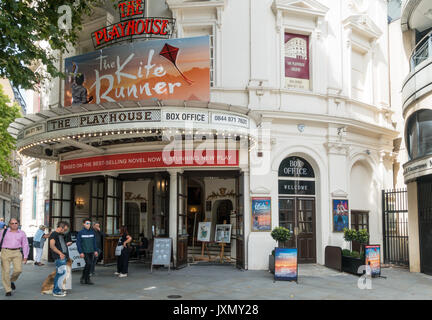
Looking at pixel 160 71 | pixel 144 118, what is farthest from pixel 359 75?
pixel 144 118

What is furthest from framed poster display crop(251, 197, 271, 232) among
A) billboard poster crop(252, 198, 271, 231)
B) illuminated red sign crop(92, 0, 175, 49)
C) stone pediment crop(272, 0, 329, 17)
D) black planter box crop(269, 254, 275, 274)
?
stone pediment crop(272, 0, 329, 17)

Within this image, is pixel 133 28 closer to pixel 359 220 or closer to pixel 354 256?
pixel 354 256

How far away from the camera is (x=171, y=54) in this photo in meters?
13.8

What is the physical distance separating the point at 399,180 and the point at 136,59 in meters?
11.9

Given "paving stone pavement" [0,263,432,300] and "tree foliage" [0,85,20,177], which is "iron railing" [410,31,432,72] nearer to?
"paving stone pavement" [0,263,432,300]

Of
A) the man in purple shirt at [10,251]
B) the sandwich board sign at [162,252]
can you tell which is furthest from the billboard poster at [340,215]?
the man in purple shirt at [10,251]

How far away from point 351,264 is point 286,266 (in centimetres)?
263

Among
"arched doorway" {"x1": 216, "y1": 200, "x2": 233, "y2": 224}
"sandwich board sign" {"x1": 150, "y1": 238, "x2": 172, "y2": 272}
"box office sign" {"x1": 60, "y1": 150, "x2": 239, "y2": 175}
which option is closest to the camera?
"sandwich board sign" {"x1": 150, "y1": 238, "x2": 172, "y2": 272}

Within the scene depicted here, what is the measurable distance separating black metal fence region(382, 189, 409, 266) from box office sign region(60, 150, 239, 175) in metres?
6.70

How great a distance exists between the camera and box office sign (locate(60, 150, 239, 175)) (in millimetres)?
14281

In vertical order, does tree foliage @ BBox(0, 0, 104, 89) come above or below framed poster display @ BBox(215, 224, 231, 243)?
above
